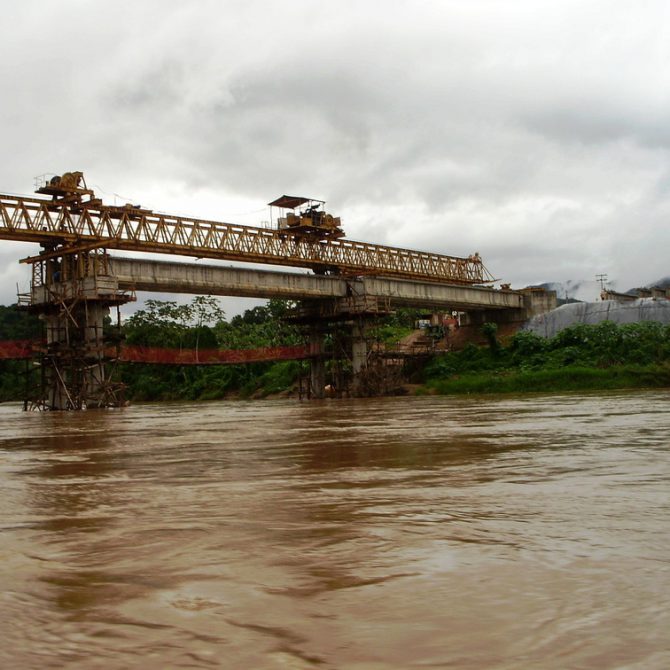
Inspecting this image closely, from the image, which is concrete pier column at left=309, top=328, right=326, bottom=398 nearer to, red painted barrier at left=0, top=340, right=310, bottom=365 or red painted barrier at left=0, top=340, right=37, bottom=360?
red painted barrier at left=0, top=340, right=310, bottom=365

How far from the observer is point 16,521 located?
406cm

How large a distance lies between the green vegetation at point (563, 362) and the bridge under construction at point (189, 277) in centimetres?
407

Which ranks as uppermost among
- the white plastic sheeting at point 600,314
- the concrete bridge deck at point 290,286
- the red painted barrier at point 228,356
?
the concrete bridge deck at point 290,286

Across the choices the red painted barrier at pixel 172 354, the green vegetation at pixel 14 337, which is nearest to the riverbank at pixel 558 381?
the red painted barrier at pixel 172 354

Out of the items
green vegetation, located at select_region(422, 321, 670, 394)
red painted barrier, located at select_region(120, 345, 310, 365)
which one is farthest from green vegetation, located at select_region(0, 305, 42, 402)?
green vegetation, located at select_region(422, 321, 670, 394)

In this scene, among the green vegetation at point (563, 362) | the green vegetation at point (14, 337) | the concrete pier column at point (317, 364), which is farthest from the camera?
the green vegetation at point (14, 337)

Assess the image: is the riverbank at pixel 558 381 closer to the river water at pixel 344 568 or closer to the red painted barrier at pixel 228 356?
the red painted barrier at pixel 228 356

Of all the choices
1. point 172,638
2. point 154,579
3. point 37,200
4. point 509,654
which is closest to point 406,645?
point 509,654

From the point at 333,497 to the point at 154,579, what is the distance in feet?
6.38

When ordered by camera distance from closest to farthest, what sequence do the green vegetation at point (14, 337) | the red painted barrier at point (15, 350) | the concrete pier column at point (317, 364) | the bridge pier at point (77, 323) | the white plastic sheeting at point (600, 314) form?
the bridge pier at point (77, 323) < the red painted barrier at point (15, 350) < the concrete pier column at point (317, 364) < the white plastic sheeting at point (600, 314) < the green vegetation at point (14, 337)

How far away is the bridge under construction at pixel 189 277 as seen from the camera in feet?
97.2

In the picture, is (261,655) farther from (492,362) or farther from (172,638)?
(492,362)

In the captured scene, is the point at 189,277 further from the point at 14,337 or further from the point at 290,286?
the point at 14,337

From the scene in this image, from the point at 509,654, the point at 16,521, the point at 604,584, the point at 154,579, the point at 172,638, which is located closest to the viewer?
the point at 509,654
